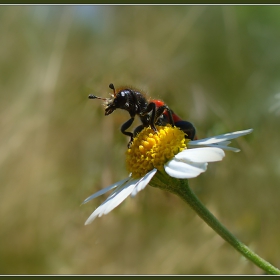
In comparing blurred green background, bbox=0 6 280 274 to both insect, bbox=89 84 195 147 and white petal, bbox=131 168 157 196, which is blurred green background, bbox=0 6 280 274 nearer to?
insect, bbox=89 84 195 147

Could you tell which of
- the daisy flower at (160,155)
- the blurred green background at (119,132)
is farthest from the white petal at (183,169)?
the blurred green background at (119,132)

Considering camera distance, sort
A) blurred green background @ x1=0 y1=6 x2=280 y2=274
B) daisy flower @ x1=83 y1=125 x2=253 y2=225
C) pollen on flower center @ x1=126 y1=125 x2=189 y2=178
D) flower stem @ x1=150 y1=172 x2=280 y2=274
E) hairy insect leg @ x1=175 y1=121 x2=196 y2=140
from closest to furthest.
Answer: flower stem @ x1=150 y1=172 x2=280 y2=274 < daisy flower @ x1=83 y1=125 x2=253 y2=225 < pollen on flower center @ x1=126 y1=125 x2=189 y2=178 < hairy insect leg @ x1=175 y1=121 x2=196 y2=140 < blurred green background @ x1=0 y1=6 x2=280 y2=274

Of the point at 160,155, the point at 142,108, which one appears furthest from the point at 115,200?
the point at 142,108

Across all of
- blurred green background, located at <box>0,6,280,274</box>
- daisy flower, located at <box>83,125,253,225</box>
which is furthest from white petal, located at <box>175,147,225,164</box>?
blurred green background, located at <box>0,6,280,274</box>

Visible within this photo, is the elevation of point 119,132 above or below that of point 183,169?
below

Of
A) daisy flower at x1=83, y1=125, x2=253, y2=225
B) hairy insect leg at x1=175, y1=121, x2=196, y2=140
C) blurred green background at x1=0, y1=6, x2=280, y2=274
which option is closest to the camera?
daisy flower at x1=83, y1=125, x2=253, y2=225

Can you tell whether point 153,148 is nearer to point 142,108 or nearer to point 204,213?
point 142,108

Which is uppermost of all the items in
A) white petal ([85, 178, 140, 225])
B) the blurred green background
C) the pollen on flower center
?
the pollen on flower center
